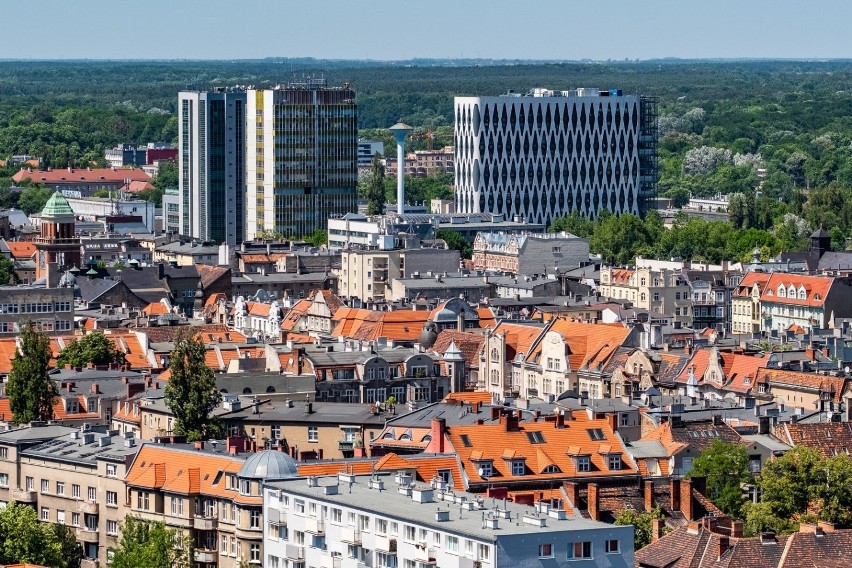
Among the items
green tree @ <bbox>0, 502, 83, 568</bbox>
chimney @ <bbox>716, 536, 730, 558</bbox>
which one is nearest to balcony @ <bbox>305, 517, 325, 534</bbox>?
green tree @ <bbox>0, 502, 83, 568</bbox>

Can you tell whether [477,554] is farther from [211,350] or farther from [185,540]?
[211,350]

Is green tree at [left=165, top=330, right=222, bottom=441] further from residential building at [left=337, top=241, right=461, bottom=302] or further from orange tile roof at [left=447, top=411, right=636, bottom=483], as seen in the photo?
residential building at [left=337, top=241, right=461, bottom=302]

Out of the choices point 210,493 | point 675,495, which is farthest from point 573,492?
point 210,493

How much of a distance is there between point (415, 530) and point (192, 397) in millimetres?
33222

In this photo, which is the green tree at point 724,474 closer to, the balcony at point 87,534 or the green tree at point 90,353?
the balcony at point 87,534

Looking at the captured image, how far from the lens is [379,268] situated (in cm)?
19712

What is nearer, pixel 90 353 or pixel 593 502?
pixel 593 502

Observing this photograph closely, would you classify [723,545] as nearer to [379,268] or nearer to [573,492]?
[573,492]

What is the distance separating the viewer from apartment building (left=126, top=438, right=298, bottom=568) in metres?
85.0

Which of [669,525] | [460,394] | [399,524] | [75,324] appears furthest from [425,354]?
[399,524]

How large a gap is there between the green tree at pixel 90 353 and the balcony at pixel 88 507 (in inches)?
1505

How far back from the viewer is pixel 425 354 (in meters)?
132

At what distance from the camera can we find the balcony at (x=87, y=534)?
93000 millimetres

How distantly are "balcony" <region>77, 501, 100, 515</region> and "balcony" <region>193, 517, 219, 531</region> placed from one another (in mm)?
6026
